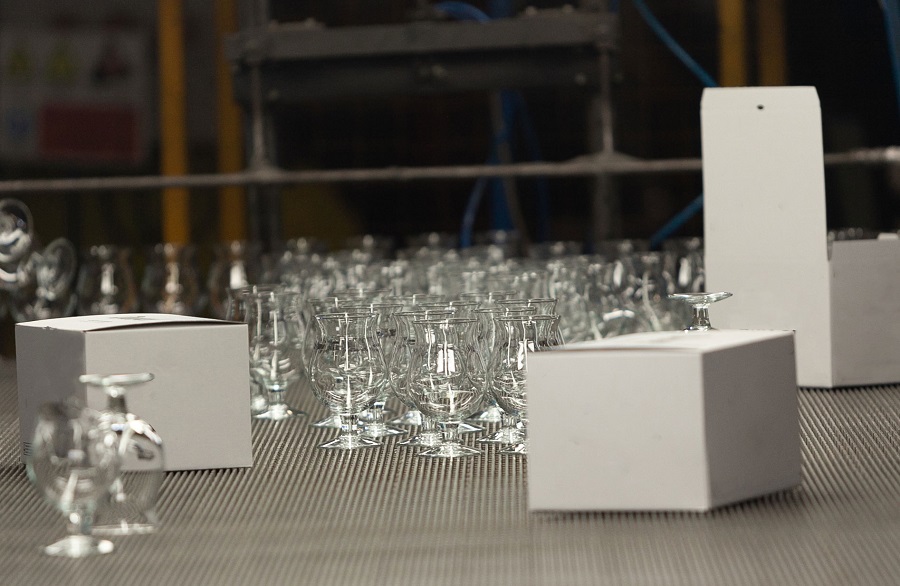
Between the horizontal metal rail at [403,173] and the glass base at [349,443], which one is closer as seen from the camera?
the glass base at [349,443]

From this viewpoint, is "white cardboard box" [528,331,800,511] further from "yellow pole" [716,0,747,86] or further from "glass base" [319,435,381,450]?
"yellow pole" [716,0,747,86]

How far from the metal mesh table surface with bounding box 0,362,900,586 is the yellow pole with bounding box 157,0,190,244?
294cm

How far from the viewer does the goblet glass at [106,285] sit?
3266 millimetres

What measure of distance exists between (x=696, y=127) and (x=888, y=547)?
172 inches

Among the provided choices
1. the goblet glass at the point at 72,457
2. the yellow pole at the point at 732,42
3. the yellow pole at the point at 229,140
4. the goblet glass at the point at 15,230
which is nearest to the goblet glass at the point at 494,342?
the goblet glass at the point at 72,457

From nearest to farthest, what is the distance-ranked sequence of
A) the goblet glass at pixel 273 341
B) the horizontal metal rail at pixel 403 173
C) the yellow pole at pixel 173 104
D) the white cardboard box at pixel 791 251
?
the goblet glass at pixel 273 341 < the white cardboard box at pixel 791 251 < the horizontal metal rail at pixel 403 173 < the yellow pole at pixel 173 104

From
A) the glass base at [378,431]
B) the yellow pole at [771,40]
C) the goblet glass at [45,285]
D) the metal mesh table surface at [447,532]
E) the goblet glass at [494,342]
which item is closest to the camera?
the metal mesh table surface at [447,532]

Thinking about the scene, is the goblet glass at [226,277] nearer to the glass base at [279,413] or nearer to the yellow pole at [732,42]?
the glass base at [279,413]

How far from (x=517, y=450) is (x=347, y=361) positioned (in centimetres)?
25

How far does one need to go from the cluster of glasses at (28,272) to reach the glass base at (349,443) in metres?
1.43

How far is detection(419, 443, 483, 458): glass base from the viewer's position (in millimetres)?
1836

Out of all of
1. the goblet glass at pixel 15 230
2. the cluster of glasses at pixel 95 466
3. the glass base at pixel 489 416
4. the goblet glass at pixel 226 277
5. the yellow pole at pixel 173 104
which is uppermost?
the yellow pole at pixel 173 104

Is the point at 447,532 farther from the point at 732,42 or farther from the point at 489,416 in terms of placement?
the point at 732,42

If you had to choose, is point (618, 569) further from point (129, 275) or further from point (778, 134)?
point (129, 275)
